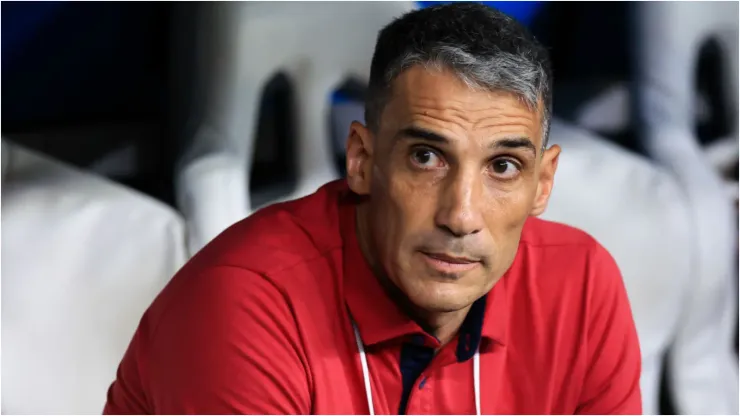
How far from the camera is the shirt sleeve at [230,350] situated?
0.63 m

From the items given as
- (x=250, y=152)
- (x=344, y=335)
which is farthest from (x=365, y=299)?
(x=250, y=152)

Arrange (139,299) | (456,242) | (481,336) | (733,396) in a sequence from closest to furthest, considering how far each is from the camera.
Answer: (456,242) → (481,336) → (139,299) → (733,396)

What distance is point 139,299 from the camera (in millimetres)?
831

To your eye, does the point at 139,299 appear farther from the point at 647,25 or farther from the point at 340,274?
the point at 647,25

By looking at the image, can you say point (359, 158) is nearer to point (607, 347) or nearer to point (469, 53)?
point (469, 53)

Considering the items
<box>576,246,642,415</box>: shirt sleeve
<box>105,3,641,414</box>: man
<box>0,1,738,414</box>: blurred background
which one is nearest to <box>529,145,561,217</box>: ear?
<box>105,3,641,414</box>: man

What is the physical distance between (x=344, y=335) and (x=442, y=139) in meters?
0.17

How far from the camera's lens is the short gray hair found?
23.1 inches

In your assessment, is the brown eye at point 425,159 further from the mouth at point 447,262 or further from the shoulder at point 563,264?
the shoulder at point 563,264

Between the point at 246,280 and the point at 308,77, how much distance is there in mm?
263

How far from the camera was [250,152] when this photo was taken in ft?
2.83

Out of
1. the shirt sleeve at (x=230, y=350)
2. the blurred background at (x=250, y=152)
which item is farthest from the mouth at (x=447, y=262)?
the blurred background at (x=250, y=152)

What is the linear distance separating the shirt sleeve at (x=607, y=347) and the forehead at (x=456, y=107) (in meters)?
0.19

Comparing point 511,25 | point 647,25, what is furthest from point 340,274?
point 647,25
